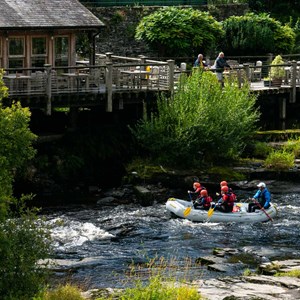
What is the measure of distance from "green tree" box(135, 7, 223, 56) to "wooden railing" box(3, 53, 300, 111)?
7.46 m

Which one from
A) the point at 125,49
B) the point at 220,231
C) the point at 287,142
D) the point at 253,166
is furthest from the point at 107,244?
the point at 125,49

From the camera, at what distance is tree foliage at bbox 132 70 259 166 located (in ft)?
126

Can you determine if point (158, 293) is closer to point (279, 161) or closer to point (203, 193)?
point (203, 193)

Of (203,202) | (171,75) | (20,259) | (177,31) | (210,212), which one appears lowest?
(210,212)

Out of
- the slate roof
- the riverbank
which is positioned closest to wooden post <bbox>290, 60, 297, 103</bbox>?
the slate roof

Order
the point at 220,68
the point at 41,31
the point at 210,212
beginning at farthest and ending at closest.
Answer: the point at 220,68 < the point at 41,31 < the point at 210,212

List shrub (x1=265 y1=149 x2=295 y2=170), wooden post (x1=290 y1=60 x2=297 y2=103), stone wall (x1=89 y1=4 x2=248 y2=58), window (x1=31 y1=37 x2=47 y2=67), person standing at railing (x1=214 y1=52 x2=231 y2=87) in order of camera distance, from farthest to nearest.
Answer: stone wall (x1=89 y1=4 x2=248 y2=58) → wooden post (x1=290 y1=60 x2=297 y2=103) → person standing at railing (x1=214 y1=52 x2=231 y2=87) → window (x1=31 y1=37 x2=47 y2=67) → shrub (x1=265 y1=149 x2=295 y2=170)

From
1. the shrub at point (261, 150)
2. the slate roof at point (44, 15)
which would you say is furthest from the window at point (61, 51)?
the shrub at point (261, 150)

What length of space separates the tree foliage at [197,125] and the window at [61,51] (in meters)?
3.97

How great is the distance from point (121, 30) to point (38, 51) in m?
15.9

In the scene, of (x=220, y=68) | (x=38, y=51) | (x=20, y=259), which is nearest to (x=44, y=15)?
(x=38, y=51)

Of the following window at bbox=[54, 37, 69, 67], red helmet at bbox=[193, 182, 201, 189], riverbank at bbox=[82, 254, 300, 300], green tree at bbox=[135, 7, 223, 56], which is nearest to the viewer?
riverbank at bbox=[82, 254, 300, 300]

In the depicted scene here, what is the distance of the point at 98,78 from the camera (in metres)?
39.3

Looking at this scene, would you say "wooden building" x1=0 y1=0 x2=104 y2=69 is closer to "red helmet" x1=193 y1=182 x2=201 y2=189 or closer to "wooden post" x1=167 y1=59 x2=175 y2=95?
"wooden post" x1=167 y1=59 x2=175 y2=95
